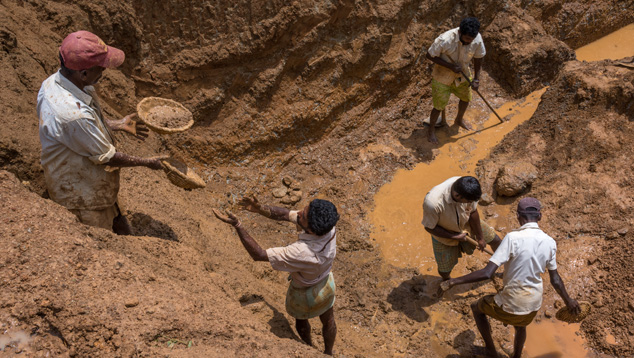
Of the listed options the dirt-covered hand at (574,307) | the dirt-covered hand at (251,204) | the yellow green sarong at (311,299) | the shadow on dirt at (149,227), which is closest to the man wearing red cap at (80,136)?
the shadow on dirt at (149,227)

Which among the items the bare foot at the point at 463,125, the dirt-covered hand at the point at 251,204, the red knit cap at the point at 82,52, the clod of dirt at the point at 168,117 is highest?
the red knit cap at the point at 82,52

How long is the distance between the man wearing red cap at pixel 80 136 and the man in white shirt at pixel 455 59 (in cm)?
371

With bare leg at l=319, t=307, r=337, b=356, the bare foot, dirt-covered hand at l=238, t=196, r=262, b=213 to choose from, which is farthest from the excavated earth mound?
dirt-covered hand at l=238, t=196, r=262, b=213

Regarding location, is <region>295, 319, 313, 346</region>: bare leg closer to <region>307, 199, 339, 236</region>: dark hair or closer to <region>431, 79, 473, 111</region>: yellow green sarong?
<region>307, 199, 339, 236</region>: dark hair

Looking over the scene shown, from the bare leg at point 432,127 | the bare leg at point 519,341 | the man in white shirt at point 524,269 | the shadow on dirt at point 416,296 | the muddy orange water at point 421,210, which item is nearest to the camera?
the man in white shirt at point 524,269

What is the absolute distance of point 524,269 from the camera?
9.80 feet

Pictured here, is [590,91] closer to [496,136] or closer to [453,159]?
[496,136]

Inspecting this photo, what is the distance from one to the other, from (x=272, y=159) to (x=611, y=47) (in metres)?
6.07

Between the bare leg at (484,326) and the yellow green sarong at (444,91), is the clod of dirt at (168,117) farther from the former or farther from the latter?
the yellow green sarong at (444,91)

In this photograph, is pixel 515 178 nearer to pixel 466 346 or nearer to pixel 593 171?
pixel 593 171

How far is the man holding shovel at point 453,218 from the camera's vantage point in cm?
338

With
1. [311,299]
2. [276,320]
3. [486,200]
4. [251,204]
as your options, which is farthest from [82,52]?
[486,200]

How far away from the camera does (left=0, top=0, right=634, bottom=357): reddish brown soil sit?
2.38 meters

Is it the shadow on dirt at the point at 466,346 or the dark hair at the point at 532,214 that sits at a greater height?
the dark hair at the point at 532,214
